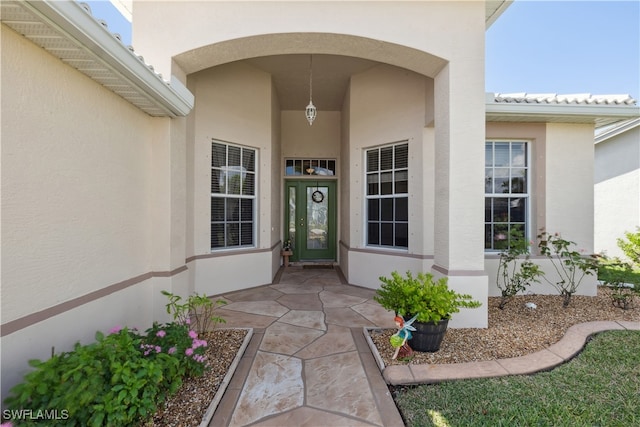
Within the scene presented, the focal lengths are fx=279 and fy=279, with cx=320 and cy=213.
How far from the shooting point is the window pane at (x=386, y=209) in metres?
5.77

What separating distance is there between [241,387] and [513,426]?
220 cm

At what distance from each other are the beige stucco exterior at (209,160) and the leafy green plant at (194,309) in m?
0.28

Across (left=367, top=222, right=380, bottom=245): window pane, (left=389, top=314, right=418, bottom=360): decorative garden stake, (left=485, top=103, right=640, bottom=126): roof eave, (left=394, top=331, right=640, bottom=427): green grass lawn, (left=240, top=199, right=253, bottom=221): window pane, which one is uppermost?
(left=485, top=103, right=640, bottom=126): roof eave

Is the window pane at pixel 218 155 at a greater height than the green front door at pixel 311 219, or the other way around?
the window pane at pixel 218 155

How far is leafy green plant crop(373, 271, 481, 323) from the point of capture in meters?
A: 3.00

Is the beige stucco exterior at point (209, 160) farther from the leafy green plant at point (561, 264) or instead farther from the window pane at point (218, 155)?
the leafy green plant at point (561, 264)

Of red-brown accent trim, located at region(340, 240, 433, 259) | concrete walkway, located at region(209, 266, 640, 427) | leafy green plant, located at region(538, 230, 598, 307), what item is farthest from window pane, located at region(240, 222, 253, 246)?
leafy green plant, located at region(538, 230, 598, 307)

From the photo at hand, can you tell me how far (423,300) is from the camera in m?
3.09

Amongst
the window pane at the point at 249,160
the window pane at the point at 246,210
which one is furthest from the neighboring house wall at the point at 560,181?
the window pane at the point at 246,210

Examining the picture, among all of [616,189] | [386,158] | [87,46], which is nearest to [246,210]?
[386,158]

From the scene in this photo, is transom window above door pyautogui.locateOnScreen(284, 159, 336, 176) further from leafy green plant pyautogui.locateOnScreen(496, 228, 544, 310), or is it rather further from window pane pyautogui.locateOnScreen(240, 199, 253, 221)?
leafy green plant pyautogui.locateOnScreen(496, 228, 544, 310)

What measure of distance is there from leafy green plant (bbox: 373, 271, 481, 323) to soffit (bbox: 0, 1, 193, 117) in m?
3.39

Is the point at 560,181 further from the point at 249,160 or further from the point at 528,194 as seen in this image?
the point at 249,160

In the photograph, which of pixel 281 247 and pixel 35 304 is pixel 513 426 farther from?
pixel 281 247
